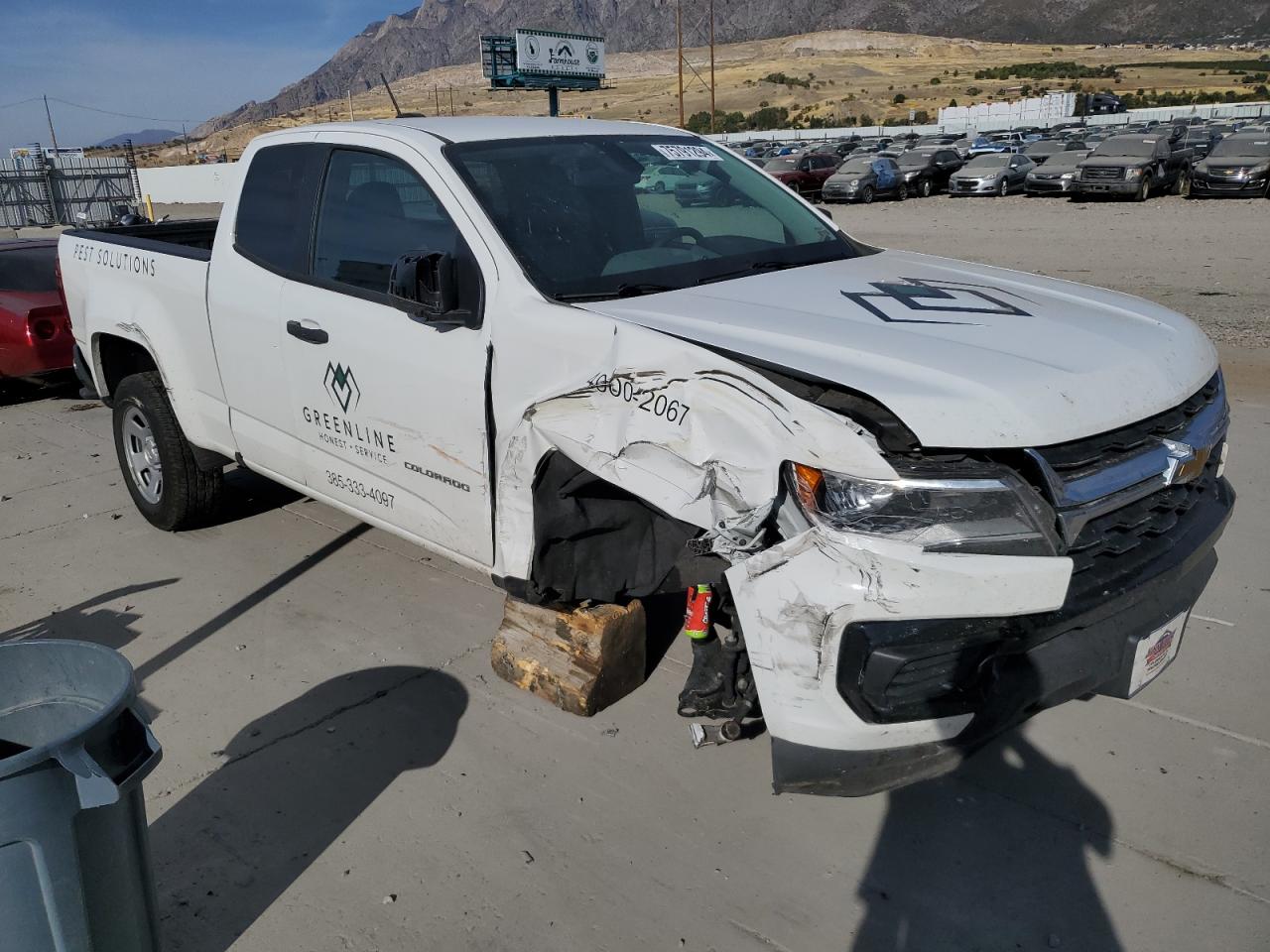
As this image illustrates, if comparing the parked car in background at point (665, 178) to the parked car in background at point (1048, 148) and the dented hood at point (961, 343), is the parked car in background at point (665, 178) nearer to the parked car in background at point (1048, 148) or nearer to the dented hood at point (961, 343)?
the dented hood at point (961, 343)

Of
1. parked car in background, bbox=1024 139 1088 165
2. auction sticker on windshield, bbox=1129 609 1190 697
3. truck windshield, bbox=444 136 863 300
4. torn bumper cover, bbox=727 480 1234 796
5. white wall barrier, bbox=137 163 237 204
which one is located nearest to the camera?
torn bumper cover, bbox=727 480 1234 796

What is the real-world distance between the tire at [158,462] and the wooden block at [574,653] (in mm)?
2312

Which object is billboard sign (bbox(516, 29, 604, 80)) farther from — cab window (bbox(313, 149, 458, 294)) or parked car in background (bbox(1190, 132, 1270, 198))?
cab window (bbox(313, 149, 458, 294))

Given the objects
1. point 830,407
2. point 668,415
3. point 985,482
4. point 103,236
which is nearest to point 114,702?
point 668,415

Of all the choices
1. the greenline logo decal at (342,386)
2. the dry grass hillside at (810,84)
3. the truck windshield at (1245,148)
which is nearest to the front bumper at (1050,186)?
the truck windshield at (1245,148)

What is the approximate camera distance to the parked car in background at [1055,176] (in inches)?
1056

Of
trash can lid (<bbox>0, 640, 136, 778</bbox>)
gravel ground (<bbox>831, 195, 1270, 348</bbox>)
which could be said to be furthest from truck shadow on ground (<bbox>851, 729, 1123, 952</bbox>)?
gravel ground (<bbox>831, 195, 1270, 348</bbox>)

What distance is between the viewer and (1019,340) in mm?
2814

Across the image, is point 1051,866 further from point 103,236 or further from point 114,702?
point 103,236

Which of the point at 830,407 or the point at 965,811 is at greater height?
the point at 830,407

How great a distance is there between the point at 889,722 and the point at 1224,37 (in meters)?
199

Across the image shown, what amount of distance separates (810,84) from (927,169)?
80138mm

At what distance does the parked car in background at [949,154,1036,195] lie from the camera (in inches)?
1136

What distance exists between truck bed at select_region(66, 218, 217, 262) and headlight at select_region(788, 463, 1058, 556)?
3.54m
